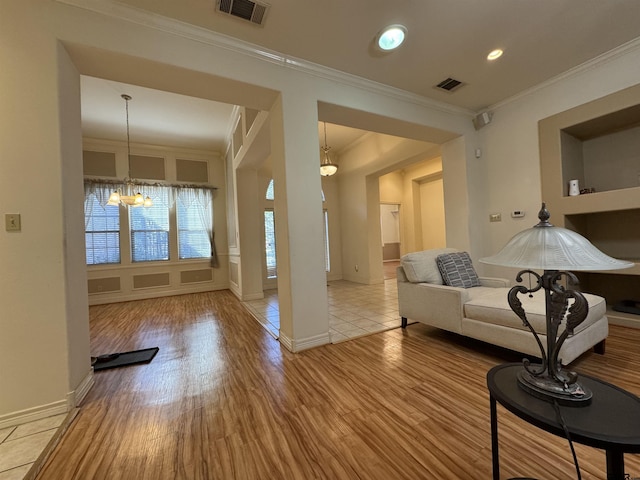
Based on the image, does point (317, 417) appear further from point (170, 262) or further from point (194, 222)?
point (194, 222)

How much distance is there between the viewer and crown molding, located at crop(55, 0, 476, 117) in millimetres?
1909

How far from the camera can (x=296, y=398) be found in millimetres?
1770

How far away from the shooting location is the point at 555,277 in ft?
3.21

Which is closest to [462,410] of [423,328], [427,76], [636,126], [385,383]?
[385,383]

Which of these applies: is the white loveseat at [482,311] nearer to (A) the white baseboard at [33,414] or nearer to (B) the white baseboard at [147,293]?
(A) the white baseboard at [33,414]

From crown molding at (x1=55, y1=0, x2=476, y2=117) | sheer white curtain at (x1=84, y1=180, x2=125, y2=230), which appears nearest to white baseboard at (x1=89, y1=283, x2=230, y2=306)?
sheer white curtain at (x1=84, y1=180, x2=125, y2=230)

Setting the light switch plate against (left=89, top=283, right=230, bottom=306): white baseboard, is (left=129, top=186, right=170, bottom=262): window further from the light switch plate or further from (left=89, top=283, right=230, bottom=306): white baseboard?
the light switch plate

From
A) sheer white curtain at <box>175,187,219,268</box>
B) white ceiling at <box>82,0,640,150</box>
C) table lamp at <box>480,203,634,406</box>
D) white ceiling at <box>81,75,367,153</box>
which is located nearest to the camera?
table lamp at <box>480,203,634,406</box>

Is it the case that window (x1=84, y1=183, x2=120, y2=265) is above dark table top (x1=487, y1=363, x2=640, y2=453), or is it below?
above

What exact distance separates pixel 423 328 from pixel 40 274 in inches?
136

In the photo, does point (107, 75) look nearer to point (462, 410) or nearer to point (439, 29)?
point (439, 29)

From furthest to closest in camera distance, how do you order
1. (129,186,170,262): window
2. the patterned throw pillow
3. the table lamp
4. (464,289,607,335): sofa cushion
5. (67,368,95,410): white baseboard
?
(129,186,170,262): window → the patterned throw pillow → (464,289,607,335): sofa cushion → (67,368,95,410): white baseboard → the table lamp

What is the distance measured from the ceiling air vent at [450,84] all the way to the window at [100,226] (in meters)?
6.23

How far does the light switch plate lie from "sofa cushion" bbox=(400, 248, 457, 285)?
125 inches
